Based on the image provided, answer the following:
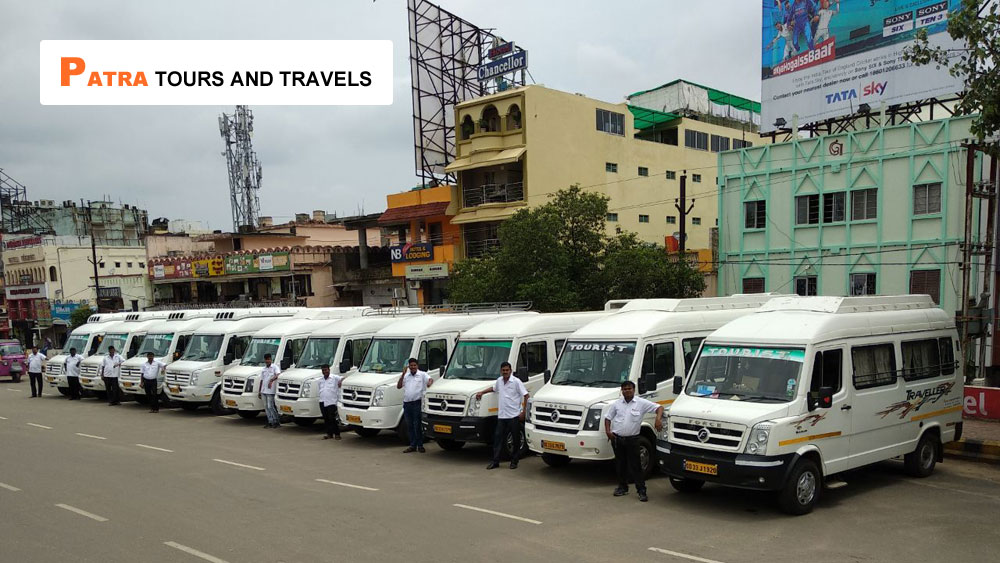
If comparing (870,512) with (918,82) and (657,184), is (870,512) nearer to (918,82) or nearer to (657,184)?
(918,82)

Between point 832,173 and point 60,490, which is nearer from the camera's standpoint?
point 60,490

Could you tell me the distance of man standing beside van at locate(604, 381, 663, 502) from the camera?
395 inches

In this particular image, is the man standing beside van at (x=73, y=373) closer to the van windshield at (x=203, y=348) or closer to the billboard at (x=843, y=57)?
the van windshield at (x=203, y=348)

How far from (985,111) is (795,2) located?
21199mm

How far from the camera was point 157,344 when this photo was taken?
22.5 m

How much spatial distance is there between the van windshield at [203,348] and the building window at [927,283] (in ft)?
73.0

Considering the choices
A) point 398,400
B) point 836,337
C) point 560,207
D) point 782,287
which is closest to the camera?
point 836,337

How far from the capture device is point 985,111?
10.8 metres

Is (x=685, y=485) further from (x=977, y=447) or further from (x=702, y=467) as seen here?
(x=977, y=447)

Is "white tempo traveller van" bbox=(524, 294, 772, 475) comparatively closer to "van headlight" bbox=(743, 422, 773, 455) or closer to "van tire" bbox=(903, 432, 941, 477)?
"van headlight" bbox=(743, 422, 773, 455)

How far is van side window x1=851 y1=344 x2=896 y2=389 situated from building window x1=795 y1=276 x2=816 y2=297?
57.6ft

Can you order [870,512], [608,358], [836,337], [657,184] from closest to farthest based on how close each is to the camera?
[870,512]
[836,337]
[608,358]
[657,184]

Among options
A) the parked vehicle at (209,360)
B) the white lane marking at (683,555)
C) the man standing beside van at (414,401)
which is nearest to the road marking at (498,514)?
the white lane marking at (683,555)

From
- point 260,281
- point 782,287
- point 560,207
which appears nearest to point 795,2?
point 782,287
